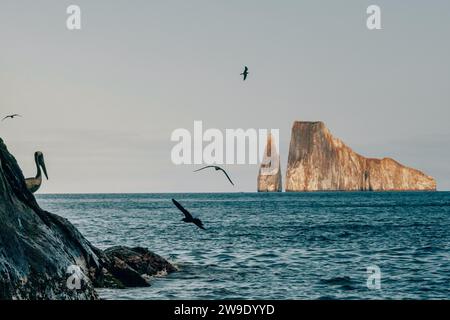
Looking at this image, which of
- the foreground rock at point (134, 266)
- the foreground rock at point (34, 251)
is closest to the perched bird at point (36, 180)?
the foreground rock at point (34, 251)

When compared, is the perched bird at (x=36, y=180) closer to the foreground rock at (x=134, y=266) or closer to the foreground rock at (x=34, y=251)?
the foreground rock at (x=34, y=251)

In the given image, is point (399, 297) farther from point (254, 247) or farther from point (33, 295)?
point (254, 247)

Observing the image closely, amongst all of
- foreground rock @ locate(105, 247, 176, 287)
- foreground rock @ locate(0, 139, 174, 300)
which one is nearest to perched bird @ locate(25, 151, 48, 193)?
foreground rock @ locate(0, 139, 174, 300)

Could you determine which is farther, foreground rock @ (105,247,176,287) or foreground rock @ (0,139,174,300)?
foreground rock @ (105,247,176,287)

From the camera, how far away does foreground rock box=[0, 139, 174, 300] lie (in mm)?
16438

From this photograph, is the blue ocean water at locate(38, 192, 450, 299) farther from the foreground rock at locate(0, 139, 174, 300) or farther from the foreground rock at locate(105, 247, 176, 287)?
the foreground rock at locate(0, 139, 174, 300)

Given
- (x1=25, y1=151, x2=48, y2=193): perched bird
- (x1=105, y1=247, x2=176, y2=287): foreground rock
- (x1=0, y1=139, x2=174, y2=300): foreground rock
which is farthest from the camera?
(x1=105, y1=247, x2=176, y2=287): foreground rock

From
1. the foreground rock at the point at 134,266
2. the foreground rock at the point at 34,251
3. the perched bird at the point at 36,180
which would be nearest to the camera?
the foreground rock at the point at 34,251

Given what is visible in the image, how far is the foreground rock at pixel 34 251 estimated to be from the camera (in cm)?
1644

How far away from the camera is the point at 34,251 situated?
17.7m

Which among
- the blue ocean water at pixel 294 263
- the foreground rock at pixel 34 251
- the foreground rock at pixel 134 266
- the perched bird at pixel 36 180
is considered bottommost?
the blue ocean water at pixel 294 263

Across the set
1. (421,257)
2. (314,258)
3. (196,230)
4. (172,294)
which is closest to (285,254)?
(314,258)

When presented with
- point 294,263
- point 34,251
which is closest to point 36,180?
point 34,251
